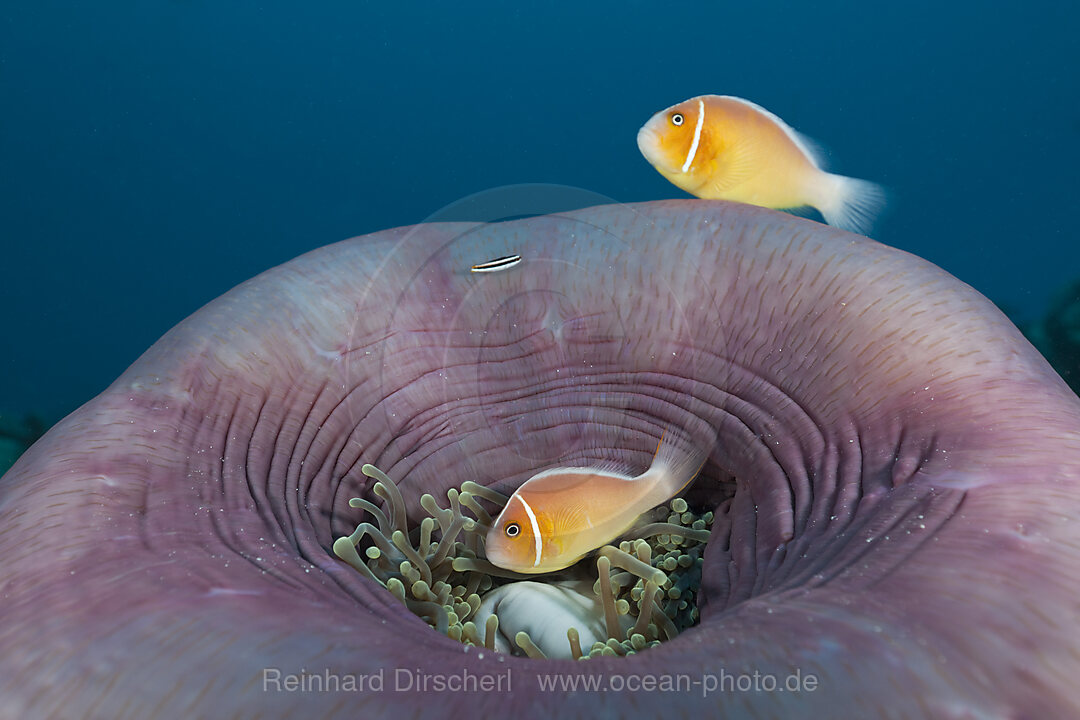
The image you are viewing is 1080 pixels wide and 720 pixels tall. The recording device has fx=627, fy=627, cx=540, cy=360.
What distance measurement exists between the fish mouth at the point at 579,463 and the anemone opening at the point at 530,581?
10cm

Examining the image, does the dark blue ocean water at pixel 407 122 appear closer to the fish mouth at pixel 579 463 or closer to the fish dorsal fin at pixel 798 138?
the fish mouth at pixel 579 463

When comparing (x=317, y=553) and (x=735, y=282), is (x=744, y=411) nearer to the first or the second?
(x=735, y=282)

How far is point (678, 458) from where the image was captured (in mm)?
1391

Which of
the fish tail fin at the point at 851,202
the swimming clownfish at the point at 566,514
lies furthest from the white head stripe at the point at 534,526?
the fish tail fin at the point at 851,202

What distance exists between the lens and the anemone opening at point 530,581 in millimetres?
1218

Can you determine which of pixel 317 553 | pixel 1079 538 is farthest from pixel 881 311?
pixel 317 553

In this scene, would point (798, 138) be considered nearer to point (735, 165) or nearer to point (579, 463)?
point (735, 165)

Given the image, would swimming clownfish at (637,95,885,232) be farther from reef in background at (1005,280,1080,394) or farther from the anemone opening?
reef in background at (1005,280,1080,394)

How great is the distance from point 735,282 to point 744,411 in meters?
0.30

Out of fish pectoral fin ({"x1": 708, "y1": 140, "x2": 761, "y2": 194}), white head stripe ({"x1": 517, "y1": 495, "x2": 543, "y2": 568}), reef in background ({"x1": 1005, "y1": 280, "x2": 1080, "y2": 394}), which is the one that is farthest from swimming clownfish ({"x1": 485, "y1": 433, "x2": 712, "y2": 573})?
reef in background ({"x1": 1005, "y1": 280, "x2": 1080, "y2": 394})

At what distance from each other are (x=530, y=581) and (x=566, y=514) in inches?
11.3

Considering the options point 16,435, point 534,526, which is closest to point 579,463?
point 534,526

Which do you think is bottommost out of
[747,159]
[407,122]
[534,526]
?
[534,526]

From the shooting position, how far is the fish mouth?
72 cm
